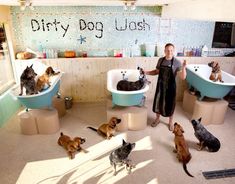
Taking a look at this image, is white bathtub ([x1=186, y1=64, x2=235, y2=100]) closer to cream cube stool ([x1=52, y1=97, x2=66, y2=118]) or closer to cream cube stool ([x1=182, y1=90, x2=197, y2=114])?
cream cube stool ([x1=182, y1=90, x2=197, y2=114])

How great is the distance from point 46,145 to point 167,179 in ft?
5.56

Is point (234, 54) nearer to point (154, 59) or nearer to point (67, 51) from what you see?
point (154, 59)

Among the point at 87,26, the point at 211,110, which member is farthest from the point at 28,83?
the point at 211,110

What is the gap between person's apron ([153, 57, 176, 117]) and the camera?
9.84ft

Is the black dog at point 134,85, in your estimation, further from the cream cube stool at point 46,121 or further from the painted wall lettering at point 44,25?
the painted wall lettering at point 44,25

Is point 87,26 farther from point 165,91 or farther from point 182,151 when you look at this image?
point 182,151

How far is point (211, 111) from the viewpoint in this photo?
3.37 metres

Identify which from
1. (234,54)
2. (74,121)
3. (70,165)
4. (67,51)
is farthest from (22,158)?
(234,54)

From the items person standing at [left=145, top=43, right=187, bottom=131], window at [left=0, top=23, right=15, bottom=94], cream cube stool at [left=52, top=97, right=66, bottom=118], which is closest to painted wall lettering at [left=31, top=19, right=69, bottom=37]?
window at [left=0, top=23, right=15, bottom=94]

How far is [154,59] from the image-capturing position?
13.5 ft

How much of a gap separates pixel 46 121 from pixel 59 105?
57cm

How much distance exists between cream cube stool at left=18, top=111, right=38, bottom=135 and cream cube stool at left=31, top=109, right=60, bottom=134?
6 centimetres

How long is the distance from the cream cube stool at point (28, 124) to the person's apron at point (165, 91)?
74.4 inches

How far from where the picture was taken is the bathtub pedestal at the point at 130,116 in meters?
3.20
